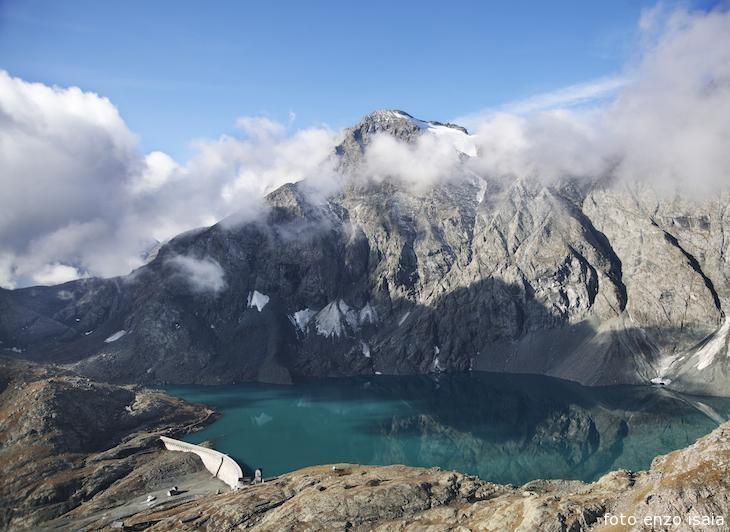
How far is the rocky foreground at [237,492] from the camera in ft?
111

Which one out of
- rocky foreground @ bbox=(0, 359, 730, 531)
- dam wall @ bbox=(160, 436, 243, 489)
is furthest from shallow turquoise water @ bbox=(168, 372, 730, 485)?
rocky foreground @ bbox=(0, 359, 730, 531)

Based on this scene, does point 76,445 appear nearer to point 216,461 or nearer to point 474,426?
point 216,461

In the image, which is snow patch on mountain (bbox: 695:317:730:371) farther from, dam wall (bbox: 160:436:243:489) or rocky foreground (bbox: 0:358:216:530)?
rocky foreground (bbox: 0:358:216:530)

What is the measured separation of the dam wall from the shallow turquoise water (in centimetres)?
562

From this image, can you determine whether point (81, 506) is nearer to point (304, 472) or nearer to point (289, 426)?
point (304, 472)

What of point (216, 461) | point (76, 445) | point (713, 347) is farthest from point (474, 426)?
point (76, 445)

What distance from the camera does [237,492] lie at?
69.1 m

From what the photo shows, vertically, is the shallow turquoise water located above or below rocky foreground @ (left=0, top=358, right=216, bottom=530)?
below

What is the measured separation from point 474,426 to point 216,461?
2213 inches

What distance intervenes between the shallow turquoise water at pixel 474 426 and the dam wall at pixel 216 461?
→ 562 centimetres

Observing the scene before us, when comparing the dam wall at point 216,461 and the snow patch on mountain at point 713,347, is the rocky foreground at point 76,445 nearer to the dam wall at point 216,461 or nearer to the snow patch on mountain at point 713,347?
the dam wall at point 216,461

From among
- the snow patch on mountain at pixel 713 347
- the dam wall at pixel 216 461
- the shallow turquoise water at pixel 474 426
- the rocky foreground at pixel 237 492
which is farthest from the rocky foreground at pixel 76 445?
the snow patch on mountain at pixel 713 347

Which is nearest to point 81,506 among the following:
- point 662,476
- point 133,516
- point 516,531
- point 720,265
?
point 133,516

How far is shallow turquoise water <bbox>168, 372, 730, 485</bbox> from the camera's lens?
299 ft
